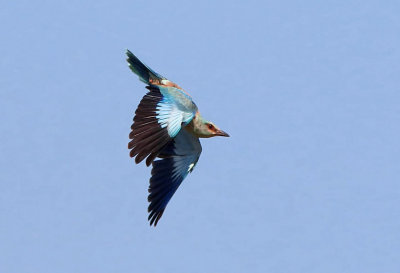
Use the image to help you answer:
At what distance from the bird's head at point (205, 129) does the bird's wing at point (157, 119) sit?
725 millimetres

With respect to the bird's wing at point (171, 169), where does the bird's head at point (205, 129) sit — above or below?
above

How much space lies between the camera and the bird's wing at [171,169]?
74.9ft

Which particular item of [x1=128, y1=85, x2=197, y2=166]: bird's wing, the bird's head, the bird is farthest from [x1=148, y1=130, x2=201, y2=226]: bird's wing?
[x1=128, y1=85, x2=197, y2=166]: bird's wing

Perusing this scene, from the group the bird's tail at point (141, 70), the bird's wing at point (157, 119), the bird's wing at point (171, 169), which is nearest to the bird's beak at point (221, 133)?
the bird's wing at point (171, 169)

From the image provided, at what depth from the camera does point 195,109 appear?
21.8 m

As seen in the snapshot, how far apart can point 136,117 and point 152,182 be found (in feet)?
10.3

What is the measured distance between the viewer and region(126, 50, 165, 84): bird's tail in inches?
A: 910

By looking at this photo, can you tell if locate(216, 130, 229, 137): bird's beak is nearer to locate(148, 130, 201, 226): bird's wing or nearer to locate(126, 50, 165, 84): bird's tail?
locate(148, 130, 201, 226): bird's wing

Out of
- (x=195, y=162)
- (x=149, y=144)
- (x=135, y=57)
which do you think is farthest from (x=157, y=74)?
(x=149, y=144)

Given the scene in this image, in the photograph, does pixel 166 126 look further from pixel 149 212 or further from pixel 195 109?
pixel 149 212

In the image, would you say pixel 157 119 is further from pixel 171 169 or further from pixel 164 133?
pixel 171 169

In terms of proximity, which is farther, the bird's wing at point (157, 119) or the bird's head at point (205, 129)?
the bird's head at point (205, 129)

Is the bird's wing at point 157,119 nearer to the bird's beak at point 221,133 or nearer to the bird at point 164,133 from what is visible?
the bird at point 164,133

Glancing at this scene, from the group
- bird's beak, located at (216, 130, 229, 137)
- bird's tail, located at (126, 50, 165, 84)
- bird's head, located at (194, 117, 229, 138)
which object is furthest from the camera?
bird's tail, located at (126, 50, 165, 84)
